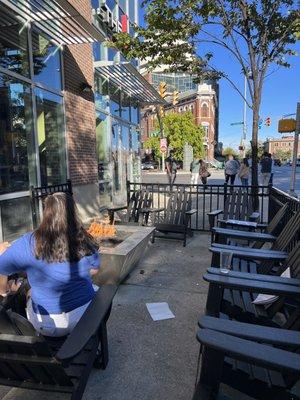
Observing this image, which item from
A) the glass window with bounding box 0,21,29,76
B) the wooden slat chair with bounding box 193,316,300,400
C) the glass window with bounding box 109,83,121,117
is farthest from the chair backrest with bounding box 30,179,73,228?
the glass window with bounding box 109,83,121,117

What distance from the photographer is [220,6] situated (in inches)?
314

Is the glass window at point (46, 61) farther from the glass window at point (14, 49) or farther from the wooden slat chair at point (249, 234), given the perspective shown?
the wooden slat chair at point (249, 234)

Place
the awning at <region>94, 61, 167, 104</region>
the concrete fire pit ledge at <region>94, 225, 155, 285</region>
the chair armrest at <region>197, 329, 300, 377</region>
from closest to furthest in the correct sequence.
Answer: the chair armrest at <region>197, 329, 300, 377</region> < the concrete fire pit ledge at <region>94, 225, 155, 285</region> < the awning at <region>94, 61, 167, 104</region>

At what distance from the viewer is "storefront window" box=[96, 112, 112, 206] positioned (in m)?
11.3

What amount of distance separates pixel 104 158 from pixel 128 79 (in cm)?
274

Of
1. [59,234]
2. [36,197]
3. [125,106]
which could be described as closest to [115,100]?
[125,106]

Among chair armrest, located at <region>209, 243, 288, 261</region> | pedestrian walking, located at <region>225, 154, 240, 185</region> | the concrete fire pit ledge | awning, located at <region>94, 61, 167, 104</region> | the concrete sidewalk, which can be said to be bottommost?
the concrete sidewalk

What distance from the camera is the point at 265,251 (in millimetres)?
3617

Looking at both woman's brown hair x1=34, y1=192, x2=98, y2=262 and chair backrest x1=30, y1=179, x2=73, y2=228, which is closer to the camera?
woman's brown hair x1=34, y1=192, x2=98, y2=262

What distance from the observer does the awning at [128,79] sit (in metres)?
9.94

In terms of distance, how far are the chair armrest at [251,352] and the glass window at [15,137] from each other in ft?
17.4

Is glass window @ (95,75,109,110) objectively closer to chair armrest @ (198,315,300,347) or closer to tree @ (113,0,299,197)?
tree @ (113,0,299,197)

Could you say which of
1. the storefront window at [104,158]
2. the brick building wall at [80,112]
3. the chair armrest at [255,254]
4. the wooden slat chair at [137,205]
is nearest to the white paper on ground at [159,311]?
the chair armrest at [255,254]

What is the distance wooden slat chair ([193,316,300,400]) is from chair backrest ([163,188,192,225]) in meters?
4.90
